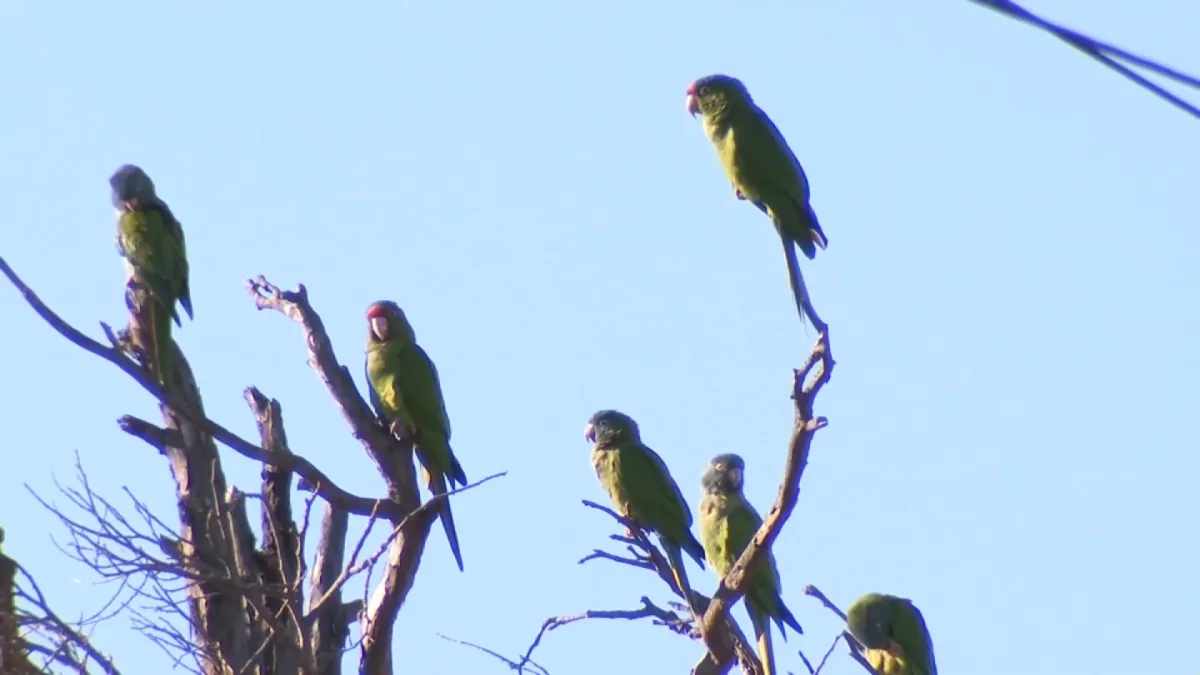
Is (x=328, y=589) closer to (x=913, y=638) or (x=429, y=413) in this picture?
(x=429, y=413)

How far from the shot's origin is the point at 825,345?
Answer: 4738 mm

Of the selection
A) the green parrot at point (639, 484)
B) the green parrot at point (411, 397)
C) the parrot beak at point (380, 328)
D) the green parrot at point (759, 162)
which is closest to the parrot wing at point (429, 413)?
the green parrot at point (411, 397)

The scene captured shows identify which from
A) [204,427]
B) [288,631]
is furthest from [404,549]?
[204,427]

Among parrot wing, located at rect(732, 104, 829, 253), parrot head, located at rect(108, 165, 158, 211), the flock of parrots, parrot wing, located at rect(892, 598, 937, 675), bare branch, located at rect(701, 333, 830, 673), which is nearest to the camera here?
bare branch, located at rect(701, 333, 830, 673)

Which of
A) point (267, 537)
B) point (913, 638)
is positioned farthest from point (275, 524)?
point (913, 638)

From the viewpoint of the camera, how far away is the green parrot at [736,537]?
652cm

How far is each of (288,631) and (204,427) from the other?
0.81 meters

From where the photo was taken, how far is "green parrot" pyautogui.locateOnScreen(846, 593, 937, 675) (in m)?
6.86

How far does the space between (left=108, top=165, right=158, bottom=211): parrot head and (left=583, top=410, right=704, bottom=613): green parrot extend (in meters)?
2.29

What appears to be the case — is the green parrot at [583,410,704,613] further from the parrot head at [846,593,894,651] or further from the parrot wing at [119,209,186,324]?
the parrot wing at [119,209,186,324]

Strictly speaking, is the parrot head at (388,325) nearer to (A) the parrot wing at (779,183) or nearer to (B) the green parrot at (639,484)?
(B) the green parrot at (639,484)

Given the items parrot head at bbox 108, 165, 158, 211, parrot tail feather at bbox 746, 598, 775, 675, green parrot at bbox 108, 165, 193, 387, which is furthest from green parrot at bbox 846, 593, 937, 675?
parrot head at bbox 108, 165, 158, 211

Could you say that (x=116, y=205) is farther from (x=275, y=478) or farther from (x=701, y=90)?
(x=701, y=90)

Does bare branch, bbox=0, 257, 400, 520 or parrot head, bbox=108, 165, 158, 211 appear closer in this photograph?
bare branch, bbox=0, 257, 400, 520
